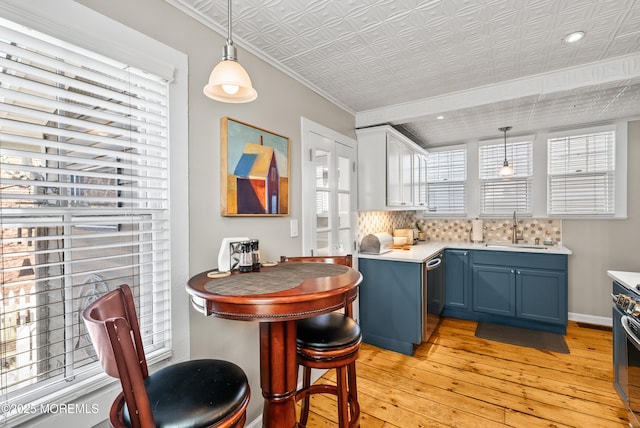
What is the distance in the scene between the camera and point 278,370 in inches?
54.2

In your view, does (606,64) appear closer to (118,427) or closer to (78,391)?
(118,427)

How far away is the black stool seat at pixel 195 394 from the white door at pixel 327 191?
4.57ft

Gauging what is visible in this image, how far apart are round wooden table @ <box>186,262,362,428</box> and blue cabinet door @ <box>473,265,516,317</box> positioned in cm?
283

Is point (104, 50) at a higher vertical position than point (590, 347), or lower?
higher

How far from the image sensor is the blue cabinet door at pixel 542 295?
3.30m

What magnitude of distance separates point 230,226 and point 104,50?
3.38ft

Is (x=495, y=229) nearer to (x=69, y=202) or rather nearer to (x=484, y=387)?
(x=484, y=387)

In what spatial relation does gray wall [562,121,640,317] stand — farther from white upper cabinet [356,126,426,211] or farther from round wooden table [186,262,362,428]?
round wooden table [186,262,362,428]

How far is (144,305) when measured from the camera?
4.69 feet

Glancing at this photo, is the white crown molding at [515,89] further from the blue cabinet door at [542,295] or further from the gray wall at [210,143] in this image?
the blue cabinet door at [542,295]

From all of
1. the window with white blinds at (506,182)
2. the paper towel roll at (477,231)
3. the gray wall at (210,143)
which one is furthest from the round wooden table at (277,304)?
the window with white blinds at (506,182)

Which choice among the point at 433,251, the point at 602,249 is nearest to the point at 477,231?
the point at 433,251

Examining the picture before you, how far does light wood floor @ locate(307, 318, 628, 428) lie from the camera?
201cm

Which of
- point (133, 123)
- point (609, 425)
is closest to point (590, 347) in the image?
point (609, 425)
